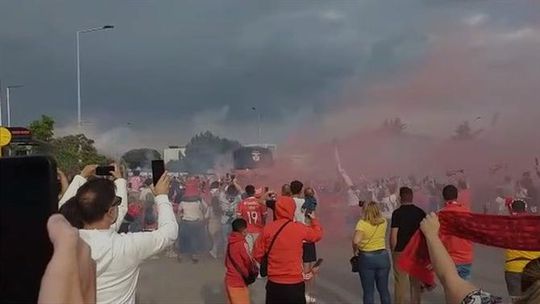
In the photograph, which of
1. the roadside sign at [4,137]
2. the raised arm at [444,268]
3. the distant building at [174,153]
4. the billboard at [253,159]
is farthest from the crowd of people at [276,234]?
the distant building at [174,153]

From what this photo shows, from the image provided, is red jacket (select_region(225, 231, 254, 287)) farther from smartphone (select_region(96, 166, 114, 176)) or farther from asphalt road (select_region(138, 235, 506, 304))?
smartphone (select_region(96, 166, 114, 176))

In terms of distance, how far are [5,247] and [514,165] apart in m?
13.6

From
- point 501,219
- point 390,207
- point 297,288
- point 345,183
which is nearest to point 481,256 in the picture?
point 390,207

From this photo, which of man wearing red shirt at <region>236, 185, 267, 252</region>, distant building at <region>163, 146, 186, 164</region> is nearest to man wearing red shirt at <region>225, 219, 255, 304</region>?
man wearing red shirt at <region>236, 185, 267, 252</region>

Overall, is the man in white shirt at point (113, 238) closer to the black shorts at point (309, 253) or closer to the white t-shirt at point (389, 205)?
the black shorts at point (309, 253)

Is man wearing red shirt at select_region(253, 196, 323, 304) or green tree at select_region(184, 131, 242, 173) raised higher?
green tree at select_region(184, 131, 242, 173)

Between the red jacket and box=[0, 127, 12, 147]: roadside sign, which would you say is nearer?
the red jacket

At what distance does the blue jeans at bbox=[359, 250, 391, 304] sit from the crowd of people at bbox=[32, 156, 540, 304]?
0.01m

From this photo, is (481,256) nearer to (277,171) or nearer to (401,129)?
(401,129)

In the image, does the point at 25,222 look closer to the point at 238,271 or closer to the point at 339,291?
the point at 238,271

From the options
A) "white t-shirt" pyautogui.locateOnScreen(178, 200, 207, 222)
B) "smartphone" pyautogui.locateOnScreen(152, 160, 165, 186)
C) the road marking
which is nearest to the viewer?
"smartphone" pyautogui.locateOnScreen(152, 160, 165, 186)

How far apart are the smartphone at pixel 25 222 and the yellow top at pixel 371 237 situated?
6.79 metres

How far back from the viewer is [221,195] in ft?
43.7

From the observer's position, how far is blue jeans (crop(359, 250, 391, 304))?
8.15 m
